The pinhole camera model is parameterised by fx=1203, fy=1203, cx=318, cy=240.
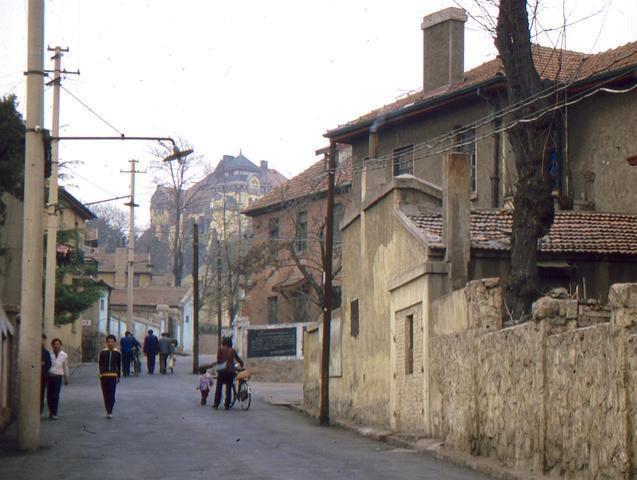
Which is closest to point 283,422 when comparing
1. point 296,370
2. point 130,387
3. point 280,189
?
point 130,387

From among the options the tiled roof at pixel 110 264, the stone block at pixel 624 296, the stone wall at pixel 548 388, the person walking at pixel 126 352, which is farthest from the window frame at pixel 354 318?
the tiled roof at pixel 110 264

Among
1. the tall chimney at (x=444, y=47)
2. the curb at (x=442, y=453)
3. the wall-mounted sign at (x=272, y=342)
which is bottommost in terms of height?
the curb at (x=442, y=453)

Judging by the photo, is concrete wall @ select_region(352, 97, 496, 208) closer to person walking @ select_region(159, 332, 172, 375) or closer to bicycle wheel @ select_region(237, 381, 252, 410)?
bicycle wheel @ select_region(237, 381, 252, 410)

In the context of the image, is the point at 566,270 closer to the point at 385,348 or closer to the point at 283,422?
the point at 385,348

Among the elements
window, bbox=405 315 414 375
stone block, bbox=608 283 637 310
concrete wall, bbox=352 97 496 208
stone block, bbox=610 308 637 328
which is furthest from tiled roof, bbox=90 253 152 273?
stone block, bbox=610 308 637 328

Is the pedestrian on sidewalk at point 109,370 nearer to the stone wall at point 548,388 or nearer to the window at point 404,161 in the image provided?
the stone wall at point 548,388

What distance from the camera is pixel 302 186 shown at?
5922 centimetres

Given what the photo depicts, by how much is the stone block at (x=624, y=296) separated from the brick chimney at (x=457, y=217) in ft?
31.3

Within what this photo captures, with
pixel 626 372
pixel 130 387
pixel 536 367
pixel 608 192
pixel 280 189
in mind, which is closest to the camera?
Answer: pixel 626 372

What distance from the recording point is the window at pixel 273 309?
60344 mm

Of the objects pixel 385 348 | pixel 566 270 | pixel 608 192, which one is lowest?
pixel 385 348

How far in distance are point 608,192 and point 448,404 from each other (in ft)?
47.3

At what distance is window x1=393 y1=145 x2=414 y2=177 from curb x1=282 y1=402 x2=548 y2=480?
46.5 feet

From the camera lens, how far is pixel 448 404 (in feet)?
67.3
